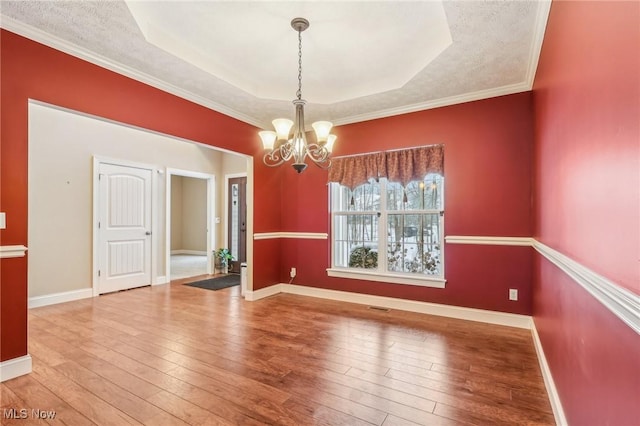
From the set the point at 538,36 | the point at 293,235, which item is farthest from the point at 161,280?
the point at 538,36

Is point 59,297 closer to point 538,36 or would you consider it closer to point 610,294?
point 610,294

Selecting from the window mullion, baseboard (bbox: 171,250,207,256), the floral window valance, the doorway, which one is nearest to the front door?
the doorway

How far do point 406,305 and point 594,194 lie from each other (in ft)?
9.90

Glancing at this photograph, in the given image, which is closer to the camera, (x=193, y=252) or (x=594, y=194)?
(x=594, y=194)

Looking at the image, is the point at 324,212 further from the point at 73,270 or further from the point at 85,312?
the point at 73,270

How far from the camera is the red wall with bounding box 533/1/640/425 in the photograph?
2.74 feet

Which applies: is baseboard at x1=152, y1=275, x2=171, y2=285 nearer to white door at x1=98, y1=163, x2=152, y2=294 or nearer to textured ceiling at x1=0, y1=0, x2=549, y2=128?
white door at x1=98, y1=163, x2=152, y2=294

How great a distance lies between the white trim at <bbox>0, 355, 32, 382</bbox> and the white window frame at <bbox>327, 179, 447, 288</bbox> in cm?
320

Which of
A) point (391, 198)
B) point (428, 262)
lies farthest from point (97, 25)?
point (428, 262)

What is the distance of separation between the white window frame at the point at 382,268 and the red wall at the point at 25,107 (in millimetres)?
A: 2442

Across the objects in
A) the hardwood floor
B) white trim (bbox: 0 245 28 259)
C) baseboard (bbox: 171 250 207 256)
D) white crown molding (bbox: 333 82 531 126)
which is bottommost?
baseboard (bbox: 171 250 207 256)

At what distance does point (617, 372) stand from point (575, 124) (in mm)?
1060

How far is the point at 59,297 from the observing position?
417 cm

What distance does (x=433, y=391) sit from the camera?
2068 millimetres
